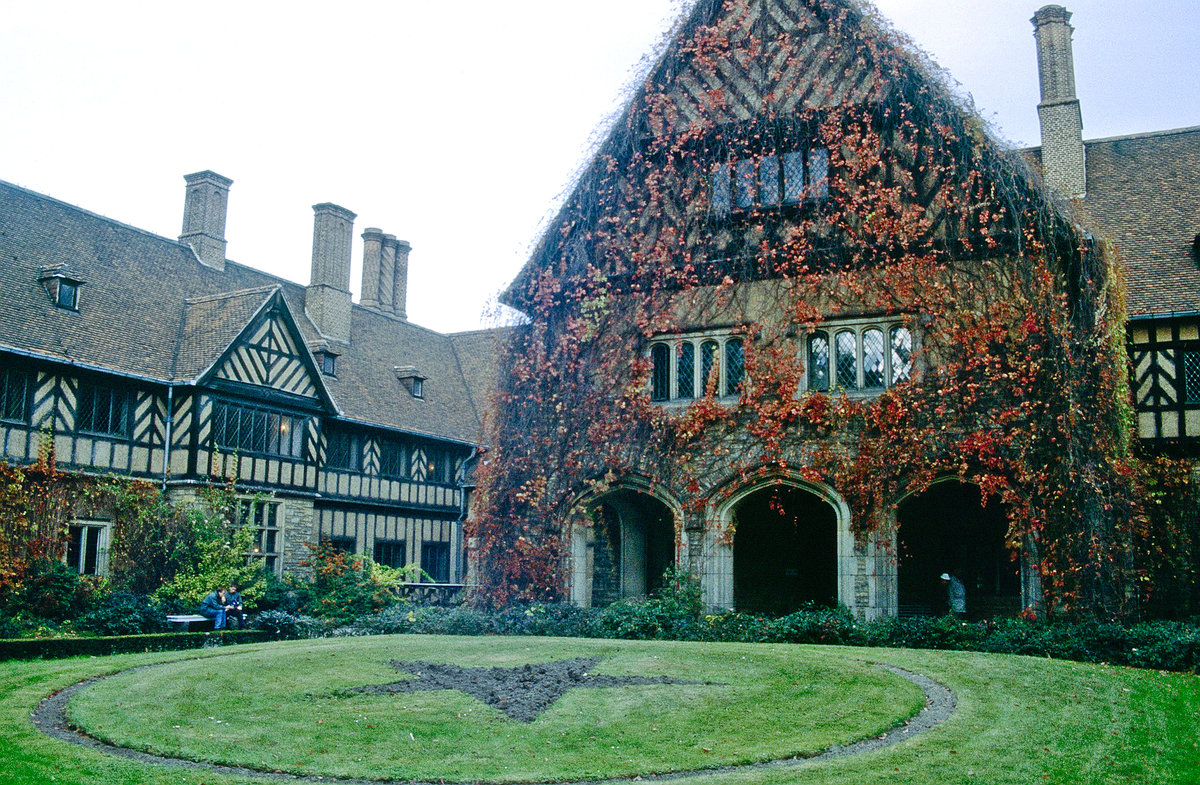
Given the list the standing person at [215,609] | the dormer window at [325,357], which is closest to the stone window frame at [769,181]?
the standing person at [215,609]

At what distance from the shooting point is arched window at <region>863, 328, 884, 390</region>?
17047 millimetres

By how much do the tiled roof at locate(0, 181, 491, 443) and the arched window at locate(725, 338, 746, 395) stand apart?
Result: 12.0 meters

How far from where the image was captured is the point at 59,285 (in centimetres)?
2252

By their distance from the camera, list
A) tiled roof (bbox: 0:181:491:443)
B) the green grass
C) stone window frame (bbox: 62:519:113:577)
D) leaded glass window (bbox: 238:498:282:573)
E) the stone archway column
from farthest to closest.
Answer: leaded glass window (bbox: 238:498:282:573) → tiled roof (bbox: 0:181:491:443) → stone window frame (bbox: 62:519:113:577) → the stone archway column → the green grass

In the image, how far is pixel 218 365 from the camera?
78.4 feet

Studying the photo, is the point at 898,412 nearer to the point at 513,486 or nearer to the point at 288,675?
the point at 513,486

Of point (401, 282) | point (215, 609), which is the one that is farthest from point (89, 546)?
point (401, 282)

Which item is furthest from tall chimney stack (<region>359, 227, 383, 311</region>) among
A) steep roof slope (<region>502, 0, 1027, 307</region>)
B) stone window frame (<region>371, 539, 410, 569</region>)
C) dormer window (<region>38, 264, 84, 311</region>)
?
steep roof slope (<region>502, 0, 1027, 307</region>)

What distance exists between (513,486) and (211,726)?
9.29 meters

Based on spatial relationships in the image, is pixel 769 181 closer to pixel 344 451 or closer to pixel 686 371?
pixel 686 371

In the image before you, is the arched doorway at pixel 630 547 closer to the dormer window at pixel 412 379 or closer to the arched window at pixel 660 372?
the arched window at pixel 660 372

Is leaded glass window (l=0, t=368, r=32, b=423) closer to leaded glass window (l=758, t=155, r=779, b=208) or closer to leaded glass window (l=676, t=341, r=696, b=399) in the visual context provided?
leaded glass window (l=676, t=341, r=696, b=399)

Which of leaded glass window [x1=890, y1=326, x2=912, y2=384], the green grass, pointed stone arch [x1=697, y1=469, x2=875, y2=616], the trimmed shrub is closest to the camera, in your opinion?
the green grass

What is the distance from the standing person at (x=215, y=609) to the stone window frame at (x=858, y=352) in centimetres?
1177
